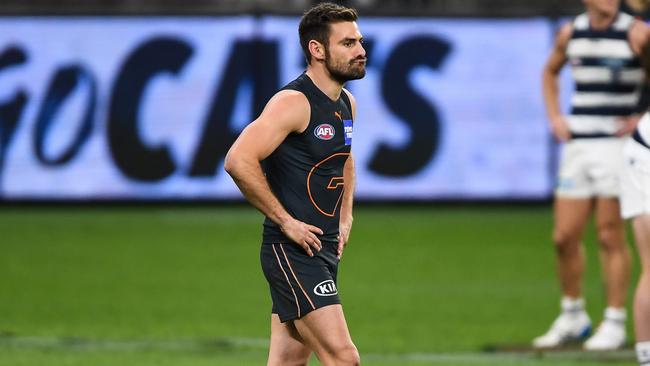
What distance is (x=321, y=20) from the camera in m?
6.73

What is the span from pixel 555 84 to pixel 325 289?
3.91 metres

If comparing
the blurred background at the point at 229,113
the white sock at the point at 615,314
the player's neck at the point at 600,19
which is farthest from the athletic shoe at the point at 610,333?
the blurred background at the point at 229,113

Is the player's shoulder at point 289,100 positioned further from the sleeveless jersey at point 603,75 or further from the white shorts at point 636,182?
the sleeveless jersey at point 603,75

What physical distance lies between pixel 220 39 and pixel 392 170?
7.69 feet

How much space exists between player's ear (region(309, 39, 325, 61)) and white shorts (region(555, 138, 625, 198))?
137 inches

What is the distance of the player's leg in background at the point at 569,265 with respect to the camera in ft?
32.0

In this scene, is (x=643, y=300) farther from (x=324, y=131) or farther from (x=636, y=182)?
(x=324, y=131)

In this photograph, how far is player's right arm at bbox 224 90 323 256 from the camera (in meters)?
6.56

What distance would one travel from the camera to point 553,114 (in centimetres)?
998

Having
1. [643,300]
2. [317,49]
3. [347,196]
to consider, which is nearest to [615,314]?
[643,300]

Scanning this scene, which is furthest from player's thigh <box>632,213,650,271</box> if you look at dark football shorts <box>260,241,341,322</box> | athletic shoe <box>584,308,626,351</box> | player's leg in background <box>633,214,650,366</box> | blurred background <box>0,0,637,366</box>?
blurred background <box>0,0,637,366</box>

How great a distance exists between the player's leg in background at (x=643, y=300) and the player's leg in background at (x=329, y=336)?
1.79m

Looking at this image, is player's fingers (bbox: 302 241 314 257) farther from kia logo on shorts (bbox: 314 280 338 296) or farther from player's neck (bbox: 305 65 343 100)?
player's neck (bbox: 305 65 343 100)

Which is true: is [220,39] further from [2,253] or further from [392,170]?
[2,253]
